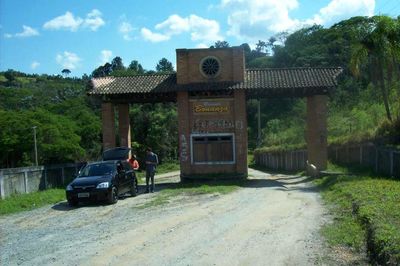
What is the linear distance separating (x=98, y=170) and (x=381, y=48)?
16620mm

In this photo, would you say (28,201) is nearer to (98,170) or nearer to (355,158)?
(98,170)

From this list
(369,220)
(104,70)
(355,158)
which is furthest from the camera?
(104,70)

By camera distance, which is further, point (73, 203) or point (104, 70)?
point (104, 70)

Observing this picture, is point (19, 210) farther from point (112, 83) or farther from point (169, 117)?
point (169, 117)

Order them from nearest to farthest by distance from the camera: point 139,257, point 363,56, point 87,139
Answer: point 139,257
point 363,56
point 87,139

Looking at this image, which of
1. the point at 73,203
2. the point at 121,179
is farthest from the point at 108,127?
the point at 73,203

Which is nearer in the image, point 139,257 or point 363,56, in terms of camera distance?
point 139,257

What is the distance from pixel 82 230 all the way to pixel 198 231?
121 inches

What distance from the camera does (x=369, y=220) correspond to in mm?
11086

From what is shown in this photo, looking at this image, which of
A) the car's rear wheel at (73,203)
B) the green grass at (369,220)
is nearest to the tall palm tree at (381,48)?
the green grass at (369,220)

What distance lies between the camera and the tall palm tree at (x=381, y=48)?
2780cm

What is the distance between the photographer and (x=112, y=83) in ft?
105

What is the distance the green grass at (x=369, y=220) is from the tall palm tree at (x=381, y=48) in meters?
11.9

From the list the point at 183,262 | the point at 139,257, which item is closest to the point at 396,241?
the point at 183,262
